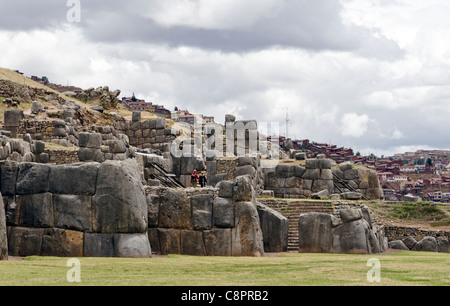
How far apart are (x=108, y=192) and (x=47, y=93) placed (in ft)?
129

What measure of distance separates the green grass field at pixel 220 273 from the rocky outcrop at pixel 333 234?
790cm

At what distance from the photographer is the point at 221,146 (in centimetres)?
4666

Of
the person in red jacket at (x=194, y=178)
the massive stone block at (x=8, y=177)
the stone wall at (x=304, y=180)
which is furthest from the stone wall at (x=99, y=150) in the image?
the stone wall at (x=304, y=180)

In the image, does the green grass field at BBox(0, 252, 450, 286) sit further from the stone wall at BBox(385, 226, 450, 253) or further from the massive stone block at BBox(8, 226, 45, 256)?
the stone wall at BBox(385, 226, 450, 253)

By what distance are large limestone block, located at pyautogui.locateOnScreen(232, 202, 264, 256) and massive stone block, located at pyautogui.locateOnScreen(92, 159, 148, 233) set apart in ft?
11.9

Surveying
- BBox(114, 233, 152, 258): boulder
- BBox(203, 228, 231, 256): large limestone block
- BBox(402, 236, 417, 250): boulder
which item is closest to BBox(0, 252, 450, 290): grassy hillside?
BBox(114, 233, 152, 258): boulder

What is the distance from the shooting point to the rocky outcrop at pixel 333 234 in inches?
987

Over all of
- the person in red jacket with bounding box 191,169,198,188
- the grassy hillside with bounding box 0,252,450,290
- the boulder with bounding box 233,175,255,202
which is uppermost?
the person in red jacket with bounding box 191,169,198,188

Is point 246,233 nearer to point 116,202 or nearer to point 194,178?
point 116,202

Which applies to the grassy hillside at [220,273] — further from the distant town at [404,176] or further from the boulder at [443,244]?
the distant town at [404,176]

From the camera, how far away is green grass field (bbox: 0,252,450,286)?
40.4 feet

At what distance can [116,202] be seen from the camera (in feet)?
62.0

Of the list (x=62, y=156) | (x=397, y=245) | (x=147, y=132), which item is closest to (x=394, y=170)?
(x=147, y=132)

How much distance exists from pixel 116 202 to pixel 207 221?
3.94 m
